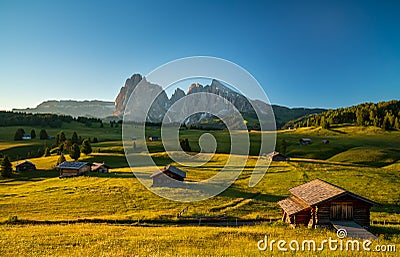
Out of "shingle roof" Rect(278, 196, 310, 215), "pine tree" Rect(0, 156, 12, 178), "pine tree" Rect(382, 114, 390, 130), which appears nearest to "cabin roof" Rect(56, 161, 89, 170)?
"pine tree" Rect(0, 156, 12, 178)

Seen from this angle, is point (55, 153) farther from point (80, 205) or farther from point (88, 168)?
point (80, 205)

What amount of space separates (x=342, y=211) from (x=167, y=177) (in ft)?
103

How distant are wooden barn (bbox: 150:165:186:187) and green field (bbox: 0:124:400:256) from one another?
303 centimetres

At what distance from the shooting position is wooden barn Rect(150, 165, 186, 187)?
170 ft

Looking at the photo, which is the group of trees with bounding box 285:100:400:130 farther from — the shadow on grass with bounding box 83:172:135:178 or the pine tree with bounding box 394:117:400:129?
the shadow on grass with bounding box 83:172:135:178

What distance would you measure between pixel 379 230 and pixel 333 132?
117 m

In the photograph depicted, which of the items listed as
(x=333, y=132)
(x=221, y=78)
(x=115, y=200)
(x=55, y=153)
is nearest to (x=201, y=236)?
(x=221, y=78)

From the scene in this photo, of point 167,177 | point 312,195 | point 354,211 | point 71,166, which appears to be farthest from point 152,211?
point 71,166

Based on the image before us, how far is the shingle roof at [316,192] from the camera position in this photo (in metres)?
28.0

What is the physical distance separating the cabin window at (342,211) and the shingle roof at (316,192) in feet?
4.10

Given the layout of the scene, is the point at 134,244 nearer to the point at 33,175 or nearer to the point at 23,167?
the point at 33,175

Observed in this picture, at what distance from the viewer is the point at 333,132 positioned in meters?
135

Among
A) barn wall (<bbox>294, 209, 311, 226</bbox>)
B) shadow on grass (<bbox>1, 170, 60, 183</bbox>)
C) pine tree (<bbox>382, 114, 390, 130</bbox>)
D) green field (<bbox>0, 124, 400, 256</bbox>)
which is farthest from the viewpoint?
pine tree (<bbox>382, 114, 390, 130</bbox>)

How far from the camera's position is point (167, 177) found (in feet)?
174
